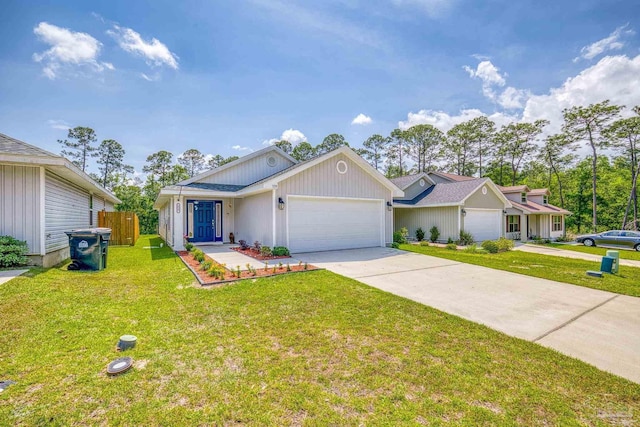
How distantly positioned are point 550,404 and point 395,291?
351 cm

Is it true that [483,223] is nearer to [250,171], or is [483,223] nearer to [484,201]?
[484,201]

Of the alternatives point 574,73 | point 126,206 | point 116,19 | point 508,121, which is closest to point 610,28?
point 574,73

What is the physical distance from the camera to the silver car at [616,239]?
16.2 m

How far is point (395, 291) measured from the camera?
595cm

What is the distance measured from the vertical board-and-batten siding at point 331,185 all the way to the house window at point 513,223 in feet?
42.9

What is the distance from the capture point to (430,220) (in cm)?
1817

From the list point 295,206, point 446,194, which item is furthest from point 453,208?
point 295,206

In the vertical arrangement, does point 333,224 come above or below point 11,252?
above

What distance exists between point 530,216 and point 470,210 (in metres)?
9.86

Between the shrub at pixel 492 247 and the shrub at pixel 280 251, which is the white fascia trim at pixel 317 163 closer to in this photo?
the shrub at pixel 280 251

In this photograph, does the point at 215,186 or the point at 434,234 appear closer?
the point at 215,186

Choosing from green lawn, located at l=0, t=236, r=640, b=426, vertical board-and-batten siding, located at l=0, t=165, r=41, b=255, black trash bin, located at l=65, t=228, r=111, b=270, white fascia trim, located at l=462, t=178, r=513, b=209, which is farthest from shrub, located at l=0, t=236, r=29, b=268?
white fascia trim, located at l=462, t=178, r=513, b=209

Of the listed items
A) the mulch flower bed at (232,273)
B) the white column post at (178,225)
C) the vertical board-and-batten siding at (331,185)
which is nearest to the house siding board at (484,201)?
the vertical board-and-batten siding at (331,185)

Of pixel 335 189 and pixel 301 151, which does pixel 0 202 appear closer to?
pixel 335 189
